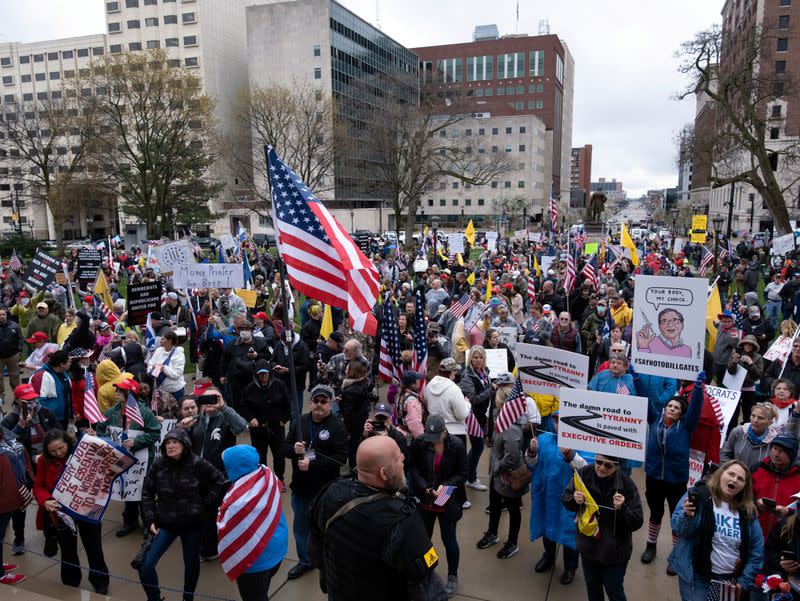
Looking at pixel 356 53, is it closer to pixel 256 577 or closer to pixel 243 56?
pixel 243 56

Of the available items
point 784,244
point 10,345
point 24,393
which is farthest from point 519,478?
point 784,244

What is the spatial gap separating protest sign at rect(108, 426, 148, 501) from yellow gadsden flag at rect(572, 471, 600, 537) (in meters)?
4.43

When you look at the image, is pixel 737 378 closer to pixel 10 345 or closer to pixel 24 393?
pixel 24 393

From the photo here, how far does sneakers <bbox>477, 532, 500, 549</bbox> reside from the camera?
6.10 meters

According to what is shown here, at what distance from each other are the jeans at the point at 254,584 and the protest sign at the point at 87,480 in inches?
69.8

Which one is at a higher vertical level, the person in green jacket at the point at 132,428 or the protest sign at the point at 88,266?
the protest sign at the point at 88,266

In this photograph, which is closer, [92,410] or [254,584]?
[254,584]

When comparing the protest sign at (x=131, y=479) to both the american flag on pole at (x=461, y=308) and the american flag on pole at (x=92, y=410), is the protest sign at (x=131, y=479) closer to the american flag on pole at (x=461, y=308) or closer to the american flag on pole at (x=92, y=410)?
the american flag on pole at (x=92, y=410)

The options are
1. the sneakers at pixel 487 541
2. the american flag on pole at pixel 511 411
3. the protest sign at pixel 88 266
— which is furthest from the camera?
the protest sign at pixel 88 266

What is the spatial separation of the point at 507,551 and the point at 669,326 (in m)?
2.88

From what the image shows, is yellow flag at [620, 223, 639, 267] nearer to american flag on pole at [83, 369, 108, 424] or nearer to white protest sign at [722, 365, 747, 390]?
white protest sign at [722, 365, 747, 390]

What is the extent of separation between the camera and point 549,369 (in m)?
6.39

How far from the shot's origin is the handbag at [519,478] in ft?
18.4

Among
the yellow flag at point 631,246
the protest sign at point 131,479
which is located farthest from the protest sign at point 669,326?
the yellow flag at point 631,246
